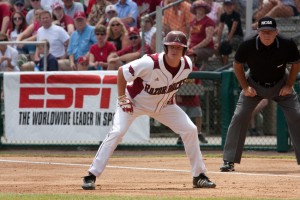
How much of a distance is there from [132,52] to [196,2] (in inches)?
65.5

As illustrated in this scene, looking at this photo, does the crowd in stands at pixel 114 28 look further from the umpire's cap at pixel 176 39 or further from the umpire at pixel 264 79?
the umpire's cap at pixel 176 39

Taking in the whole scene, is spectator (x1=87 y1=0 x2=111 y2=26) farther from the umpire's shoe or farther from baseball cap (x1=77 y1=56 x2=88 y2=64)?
the umpire's shoe

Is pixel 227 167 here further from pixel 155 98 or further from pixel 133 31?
pixel 133 31

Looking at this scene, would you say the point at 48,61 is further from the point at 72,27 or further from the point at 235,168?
the point at 235,168

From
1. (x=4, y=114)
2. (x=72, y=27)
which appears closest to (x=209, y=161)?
(x=4, y=114)

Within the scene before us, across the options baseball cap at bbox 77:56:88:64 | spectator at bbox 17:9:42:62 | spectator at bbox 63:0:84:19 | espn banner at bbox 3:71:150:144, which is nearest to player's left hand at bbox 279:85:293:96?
espn banner at bbox 3:71:150:144

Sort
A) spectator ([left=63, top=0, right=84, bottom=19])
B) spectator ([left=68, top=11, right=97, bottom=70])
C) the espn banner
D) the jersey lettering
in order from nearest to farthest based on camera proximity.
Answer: the jersey lettering
the espn banner
spectator ([left=68, top=11, right=97, bottom=70])
spectator ([left=63, top=0, right=84, bottom=19])

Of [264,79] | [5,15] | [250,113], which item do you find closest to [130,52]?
[5,15]

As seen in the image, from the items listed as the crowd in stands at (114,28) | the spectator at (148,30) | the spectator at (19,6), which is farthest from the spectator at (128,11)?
the spectator at (19,6)

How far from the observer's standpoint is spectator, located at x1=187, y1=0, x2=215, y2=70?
17.6 meters

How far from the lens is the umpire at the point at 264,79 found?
468 inches

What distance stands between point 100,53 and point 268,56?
6864 millimetres

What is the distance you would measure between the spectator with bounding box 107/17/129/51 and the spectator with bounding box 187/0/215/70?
148 centimetres

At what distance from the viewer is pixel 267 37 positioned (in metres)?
11.7
